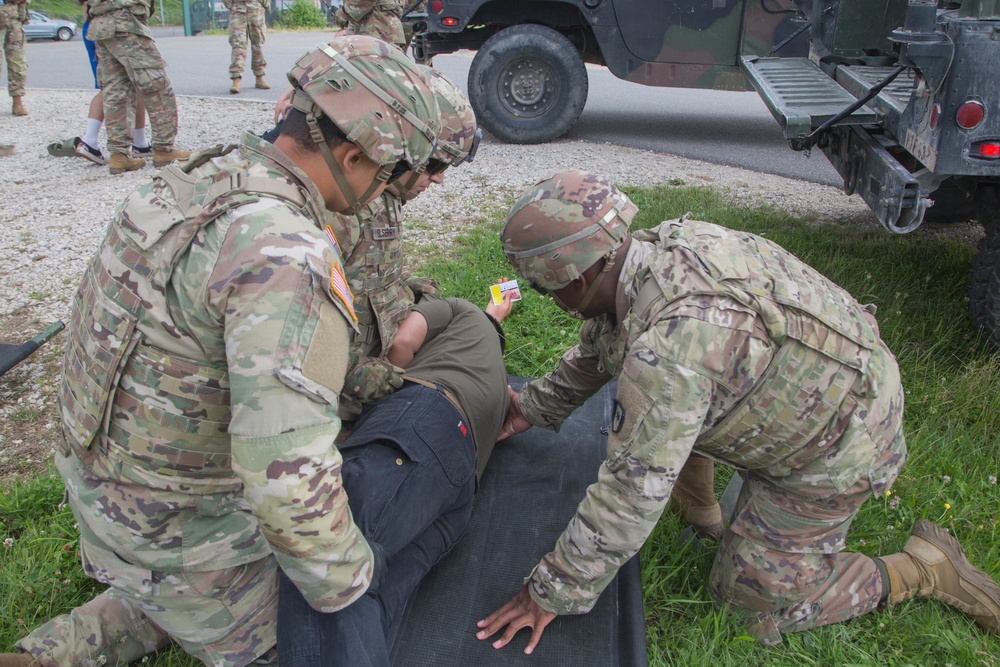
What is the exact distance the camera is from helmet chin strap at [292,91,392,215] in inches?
63.6

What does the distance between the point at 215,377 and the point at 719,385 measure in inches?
44.7

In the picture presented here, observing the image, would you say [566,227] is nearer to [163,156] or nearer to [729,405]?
[729,405]

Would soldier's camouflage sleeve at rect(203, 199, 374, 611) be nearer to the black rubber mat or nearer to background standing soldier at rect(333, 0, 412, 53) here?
the black rubber mat

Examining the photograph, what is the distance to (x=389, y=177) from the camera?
1.75 meters

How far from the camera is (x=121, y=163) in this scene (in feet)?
19.9

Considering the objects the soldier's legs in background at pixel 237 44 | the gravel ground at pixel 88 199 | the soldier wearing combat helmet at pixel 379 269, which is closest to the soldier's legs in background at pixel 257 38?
the soldier's legs in background at pixel 237 44

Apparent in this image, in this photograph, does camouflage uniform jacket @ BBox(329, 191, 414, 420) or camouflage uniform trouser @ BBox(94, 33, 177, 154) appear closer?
camouflage uniform jacket @ BBox(329, 191, 414, 420)

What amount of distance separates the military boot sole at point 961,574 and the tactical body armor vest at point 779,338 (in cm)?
58

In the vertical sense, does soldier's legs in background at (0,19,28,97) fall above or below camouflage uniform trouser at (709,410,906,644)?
above

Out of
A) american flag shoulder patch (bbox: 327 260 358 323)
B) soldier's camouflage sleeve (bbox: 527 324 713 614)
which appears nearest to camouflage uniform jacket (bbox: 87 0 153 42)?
american flag shoulder patch (bbox: 327 260 358 323)

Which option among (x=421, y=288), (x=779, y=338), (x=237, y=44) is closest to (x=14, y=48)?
(x=237, y=44)

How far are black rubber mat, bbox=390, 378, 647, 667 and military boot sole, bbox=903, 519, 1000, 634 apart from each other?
89cm

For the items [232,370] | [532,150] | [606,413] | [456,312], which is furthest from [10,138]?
[232,370]

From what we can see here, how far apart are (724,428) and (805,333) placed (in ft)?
1.01
